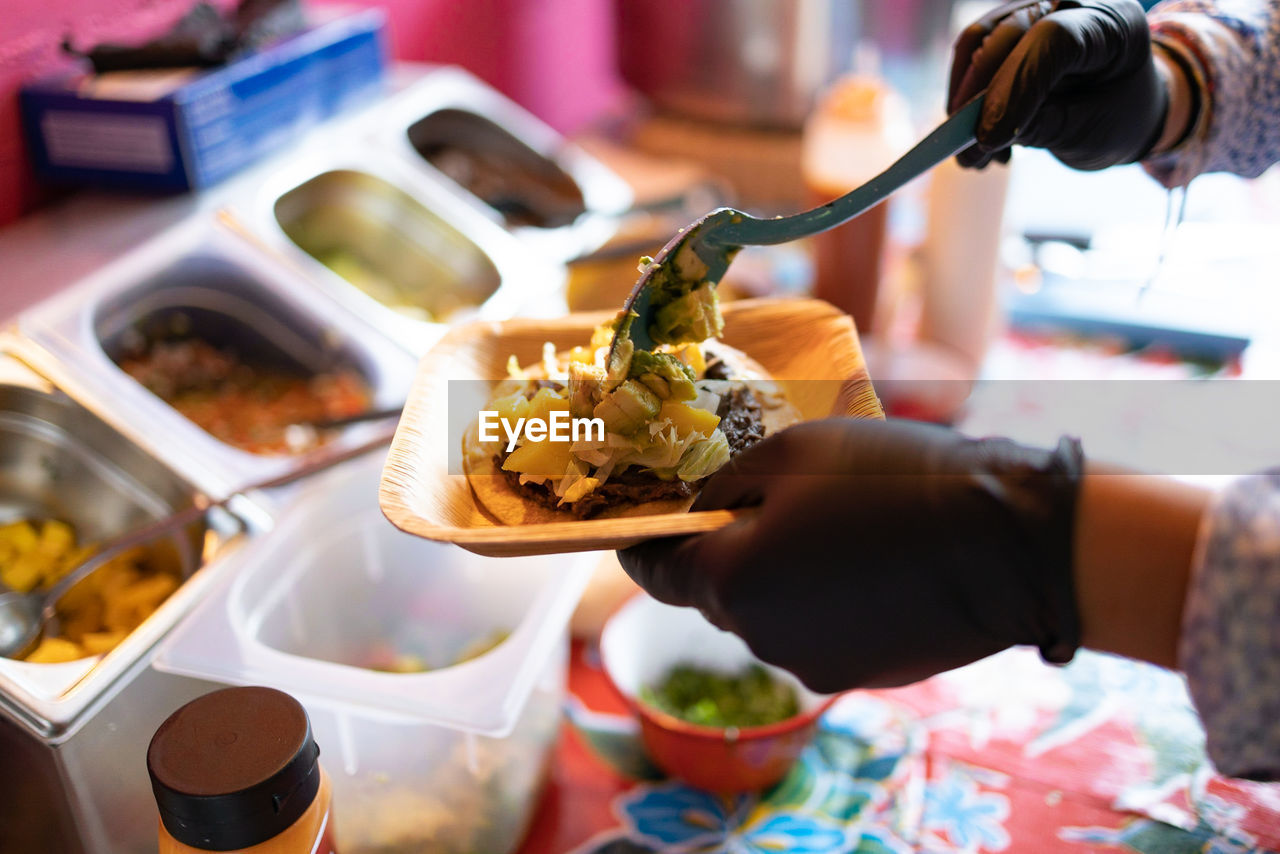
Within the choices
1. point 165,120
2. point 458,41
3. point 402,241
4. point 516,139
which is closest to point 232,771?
point 165,120

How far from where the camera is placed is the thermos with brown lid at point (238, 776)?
2.47ft

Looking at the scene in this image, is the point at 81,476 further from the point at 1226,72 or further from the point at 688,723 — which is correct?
the point at 1226,72

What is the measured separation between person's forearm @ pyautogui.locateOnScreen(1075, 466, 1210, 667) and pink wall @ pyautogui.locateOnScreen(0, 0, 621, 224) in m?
1.60

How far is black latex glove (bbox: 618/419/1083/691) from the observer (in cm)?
70

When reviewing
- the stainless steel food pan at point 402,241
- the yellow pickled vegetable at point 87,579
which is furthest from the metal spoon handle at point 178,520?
the stainless steel food pan at point 402,241

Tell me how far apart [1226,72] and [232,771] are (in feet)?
4.60

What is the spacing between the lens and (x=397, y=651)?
4.28 ft

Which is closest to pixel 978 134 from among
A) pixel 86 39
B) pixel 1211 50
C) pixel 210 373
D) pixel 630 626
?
pixel 1211 50

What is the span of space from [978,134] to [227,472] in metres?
1.01

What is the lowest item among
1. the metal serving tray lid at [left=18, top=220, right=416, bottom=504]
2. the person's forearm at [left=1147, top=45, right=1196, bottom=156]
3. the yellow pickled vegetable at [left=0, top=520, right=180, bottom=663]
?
the yellow pickled vegetable at [left=0, top=520, right=180, bottom=663]

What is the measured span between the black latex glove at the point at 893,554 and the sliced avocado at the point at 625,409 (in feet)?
0.38

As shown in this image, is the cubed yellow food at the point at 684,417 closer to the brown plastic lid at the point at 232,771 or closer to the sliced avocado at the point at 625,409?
the sliced avocado at the point at 625,409

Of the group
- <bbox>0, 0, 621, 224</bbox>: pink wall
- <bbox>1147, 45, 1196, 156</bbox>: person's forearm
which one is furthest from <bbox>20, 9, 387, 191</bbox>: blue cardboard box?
<bbox>1147, 45, 1196, 156</bbox>: person's forearm

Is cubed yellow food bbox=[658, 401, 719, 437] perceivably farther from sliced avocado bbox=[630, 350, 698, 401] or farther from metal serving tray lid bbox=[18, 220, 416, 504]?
metal serving tray lid bbox=[18, 220, 416, 504]
